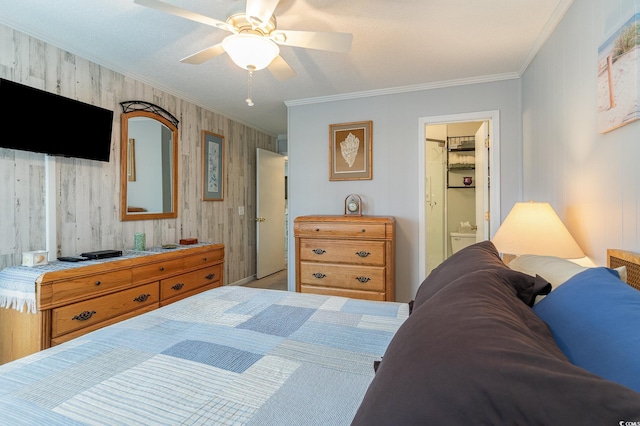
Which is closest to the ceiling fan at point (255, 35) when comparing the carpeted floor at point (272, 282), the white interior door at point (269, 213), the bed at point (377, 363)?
the bed at point (377, 363)

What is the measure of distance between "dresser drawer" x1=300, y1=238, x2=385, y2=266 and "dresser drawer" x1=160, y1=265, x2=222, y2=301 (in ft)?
3.41

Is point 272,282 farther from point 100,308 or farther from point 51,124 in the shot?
point 51,124

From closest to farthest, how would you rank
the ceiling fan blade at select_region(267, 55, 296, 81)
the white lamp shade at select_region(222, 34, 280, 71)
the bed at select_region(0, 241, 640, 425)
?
the bed at select_region(0, 241, 640, 425) → the white lamp shade at select_region(222, 34, 280, 71) → the ceiling fan blade at select_region(267, 55, 296, 81)

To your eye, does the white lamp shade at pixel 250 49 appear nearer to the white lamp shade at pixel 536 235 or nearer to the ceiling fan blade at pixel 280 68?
the ceiling fan blade at pixel 280 68

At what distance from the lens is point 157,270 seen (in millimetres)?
2664

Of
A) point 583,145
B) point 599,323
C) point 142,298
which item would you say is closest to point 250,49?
point 599,323

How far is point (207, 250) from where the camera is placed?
325 cm

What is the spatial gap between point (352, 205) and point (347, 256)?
2.30ft

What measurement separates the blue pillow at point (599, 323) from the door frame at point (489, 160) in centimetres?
245

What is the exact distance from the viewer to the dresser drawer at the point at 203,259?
3012 millimetres

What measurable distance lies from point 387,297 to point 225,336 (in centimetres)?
200

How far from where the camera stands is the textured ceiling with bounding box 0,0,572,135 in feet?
6.43

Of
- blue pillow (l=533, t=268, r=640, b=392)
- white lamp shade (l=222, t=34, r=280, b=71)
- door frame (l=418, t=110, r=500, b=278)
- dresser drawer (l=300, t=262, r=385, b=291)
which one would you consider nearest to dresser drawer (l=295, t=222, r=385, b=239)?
dresser drawer (l=300, t=262, r=385, b=291)

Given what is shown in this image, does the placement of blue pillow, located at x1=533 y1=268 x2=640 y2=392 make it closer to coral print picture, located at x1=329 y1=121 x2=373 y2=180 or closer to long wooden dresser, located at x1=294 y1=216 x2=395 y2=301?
long wooden dresser, located at x1=294 y1=216 x2=395 y2=301
